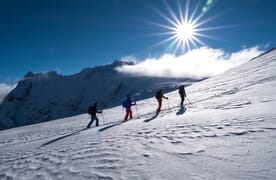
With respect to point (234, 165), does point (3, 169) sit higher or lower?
lower

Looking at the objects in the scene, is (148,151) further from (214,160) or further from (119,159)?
(214,160)

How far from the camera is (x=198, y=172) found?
4797 mm

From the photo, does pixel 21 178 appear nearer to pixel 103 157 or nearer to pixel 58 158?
pixel 58 158

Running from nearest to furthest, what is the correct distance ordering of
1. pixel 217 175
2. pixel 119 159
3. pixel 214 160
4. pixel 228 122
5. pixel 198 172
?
pixel 217 175, pixel 198 172, pixel 214 160, pixel 119 159, pixel 228 122

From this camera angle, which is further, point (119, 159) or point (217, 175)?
point (119, 159)

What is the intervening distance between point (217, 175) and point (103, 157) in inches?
140

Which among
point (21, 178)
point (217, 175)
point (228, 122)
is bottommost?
point (21, 178)

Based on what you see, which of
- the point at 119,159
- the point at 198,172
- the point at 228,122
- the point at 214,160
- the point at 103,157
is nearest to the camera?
the point at 198,172

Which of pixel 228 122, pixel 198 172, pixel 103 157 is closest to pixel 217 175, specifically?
pixel 198 172

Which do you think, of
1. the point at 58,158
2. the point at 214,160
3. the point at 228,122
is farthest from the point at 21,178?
the point at 228,122

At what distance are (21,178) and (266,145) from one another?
6.93 metres

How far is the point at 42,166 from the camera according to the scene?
7152 mm

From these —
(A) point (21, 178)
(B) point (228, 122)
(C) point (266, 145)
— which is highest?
(B) point (228, 122)

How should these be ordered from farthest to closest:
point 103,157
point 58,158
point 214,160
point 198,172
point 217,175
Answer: point 58,158 < point 103,157 < point 214,160 < point 198,172 < point 217,175
